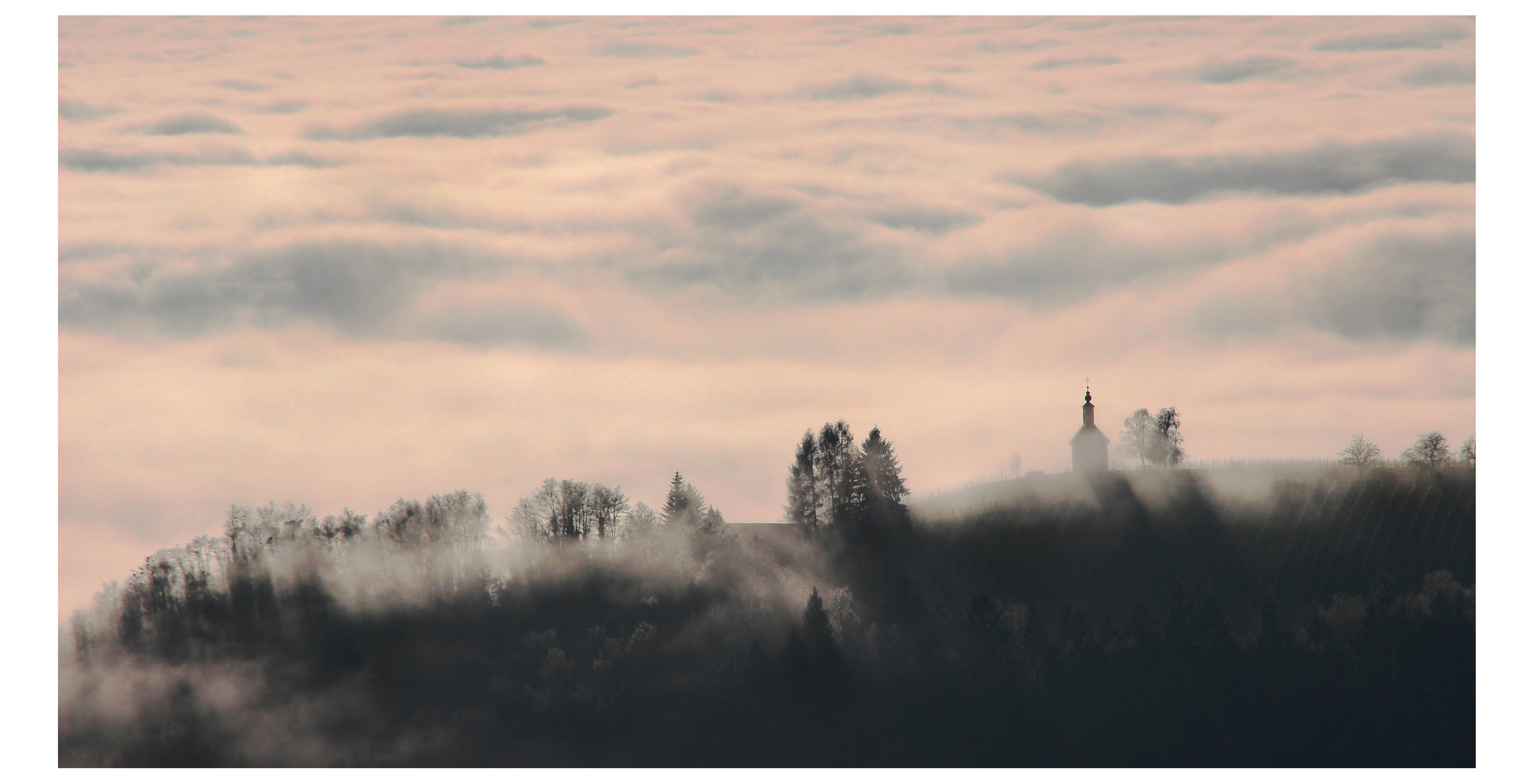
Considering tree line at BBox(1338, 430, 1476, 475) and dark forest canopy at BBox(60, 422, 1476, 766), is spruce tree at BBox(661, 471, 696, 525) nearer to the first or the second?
dark forest canopy at BBox(60, 422, 1476, 766)

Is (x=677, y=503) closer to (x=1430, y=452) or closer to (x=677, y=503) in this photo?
(x=677, y=503)

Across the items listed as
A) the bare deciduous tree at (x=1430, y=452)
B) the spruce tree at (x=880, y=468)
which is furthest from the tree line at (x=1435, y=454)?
the spruce tree at (x=880, y=468)

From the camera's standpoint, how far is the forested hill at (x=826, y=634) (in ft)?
437

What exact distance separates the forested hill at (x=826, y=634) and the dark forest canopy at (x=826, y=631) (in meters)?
0.31

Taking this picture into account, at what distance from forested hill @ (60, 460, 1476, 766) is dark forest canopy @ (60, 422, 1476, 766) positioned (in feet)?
1.01

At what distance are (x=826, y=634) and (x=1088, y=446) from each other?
50.9 meters

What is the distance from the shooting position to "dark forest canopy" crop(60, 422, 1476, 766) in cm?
13325

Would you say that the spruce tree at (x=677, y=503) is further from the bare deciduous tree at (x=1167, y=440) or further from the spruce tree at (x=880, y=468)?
the bare deciduous tree at (x=1167, y=440)

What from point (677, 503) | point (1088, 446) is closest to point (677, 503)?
point (677, 503)

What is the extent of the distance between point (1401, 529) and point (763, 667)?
67.0 meters

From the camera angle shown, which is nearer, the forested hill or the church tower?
the forested hill

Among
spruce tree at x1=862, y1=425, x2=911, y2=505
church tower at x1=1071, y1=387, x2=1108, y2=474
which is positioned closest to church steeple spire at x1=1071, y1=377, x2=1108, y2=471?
church tower at x1=1071, y1=387, x2=1108, y2=474

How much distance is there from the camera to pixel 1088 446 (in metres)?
172

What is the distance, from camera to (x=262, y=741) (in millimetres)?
136875
